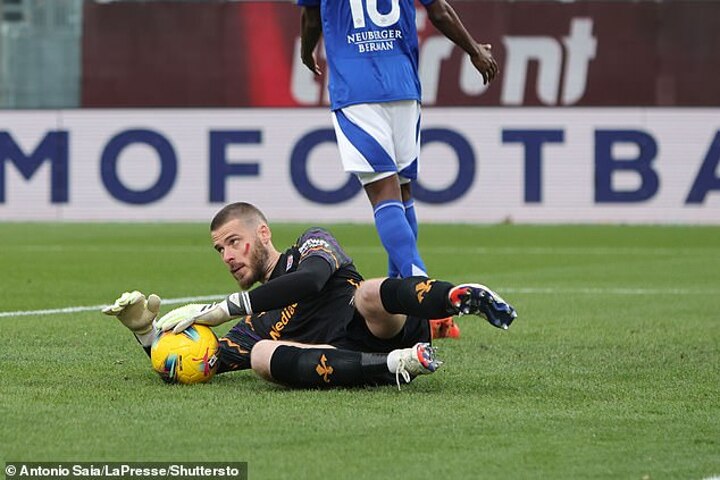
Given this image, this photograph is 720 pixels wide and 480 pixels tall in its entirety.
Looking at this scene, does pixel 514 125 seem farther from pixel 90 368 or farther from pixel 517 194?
pixel 90 368

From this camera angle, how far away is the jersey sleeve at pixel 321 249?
632cm

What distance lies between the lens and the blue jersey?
7.85 m

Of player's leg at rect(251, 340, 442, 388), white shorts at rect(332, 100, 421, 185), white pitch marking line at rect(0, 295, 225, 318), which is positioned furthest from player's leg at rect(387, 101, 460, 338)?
white pitch marking line at rect(0, 295, 225, 318)

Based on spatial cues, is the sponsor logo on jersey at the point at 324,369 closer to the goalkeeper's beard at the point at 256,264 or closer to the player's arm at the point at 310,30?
the goalkeeper's beard at the point at 256,264

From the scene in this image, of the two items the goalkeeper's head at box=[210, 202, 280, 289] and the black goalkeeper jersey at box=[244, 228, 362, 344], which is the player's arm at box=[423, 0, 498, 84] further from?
the goalkeeper's head at box=[210, 202, 280, 289]

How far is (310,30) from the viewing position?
27.2 feet

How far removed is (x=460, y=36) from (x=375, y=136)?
Result: 2.16ft

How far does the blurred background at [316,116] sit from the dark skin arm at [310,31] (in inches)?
559

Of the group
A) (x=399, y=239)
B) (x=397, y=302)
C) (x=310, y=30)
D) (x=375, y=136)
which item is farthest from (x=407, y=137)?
(x=397, y=302)

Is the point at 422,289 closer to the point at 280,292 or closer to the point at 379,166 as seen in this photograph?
the point at 280,292

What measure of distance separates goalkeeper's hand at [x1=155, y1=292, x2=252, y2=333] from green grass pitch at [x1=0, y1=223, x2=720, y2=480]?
25cm

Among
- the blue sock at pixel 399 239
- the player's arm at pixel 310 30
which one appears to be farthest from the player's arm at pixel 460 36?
the blue sock at pixel 399 239

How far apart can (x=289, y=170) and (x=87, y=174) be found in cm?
300

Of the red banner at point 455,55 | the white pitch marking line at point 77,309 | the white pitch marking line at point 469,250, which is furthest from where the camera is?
the red banner at point 455,55
